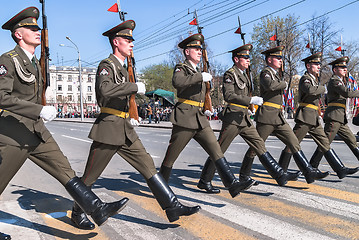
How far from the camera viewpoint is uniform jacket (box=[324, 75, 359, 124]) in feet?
20.6

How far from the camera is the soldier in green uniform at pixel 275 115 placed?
5.41 meters

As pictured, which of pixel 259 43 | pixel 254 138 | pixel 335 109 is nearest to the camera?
pixel 254 138

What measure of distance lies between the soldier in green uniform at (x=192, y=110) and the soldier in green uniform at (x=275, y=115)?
1098mm

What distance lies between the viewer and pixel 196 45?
4.76 meters

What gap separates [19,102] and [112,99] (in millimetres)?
964

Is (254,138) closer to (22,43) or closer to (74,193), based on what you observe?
(74,193)

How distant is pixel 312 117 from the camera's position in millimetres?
5902

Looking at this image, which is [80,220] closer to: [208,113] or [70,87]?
[208,113]

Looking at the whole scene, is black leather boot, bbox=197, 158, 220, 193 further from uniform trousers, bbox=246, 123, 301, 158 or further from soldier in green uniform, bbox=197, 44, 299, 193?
uniform trousers, bbox=246, 123, 301, 158

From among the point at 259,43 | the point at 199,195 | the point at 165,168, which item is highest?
the point at 259,43

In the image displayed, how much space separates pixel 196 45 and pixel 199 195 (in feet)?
6.54

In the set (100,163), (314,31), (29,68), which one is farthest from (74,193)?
(314,31)

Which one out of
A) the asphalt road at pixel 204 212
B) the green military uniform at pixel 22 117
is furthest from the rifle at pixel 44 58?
the asphalt road at pixel 204 212

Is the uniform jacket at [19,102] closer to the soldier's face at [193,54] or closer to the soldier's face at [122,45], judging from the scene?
the soldier's face at [122,45]
